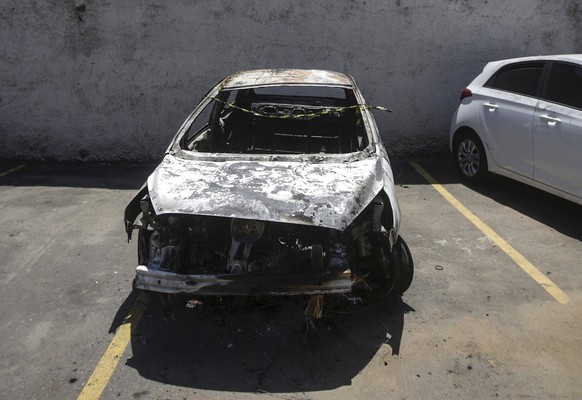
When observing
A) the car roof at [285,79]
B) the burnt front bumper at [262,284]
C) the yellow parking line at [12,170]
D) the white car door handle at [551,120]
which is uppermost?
the car roof at [285,79]

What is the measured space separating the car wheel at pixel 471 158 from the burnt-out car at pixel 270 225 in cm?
260

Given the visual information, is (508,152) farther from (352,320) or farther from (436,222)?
(352,320)

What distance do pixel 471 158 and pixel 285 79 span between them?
3.04 meters

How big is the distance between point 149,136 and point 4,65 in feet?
7.64

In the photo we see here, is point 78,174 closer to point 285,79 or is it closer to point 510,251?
point 285,79

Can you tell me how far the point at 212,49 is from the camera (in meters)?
7.37

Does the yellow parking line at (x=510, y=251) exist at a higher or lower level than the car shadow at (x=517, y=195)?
lower

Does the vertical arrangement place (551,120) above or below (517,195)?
above

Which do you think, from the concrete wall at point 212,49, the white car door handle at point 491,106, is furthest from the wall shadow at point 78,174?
the white car door handle at point 491,106

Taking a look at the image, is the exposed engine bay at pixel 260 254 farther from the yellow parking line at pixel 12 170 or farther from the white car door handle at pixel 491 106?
the yellow parking line at pixel 12 170

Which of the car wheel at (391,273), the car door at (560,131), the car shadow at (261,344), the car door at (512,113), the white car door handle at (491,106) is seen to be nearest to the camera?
the car shadow at (261,344)

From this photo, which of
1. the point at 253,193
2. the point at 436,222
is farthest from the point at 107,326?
the point at 436,222

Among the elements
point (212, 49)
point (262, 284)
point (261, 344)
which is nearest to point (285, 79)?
point (262, 284)

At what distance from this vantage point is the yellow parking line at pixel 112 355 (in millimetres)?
3121
